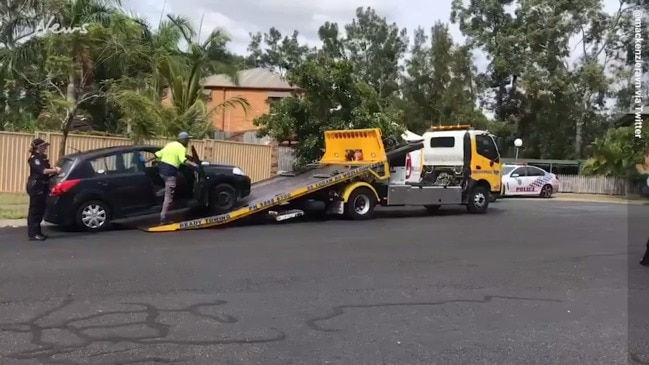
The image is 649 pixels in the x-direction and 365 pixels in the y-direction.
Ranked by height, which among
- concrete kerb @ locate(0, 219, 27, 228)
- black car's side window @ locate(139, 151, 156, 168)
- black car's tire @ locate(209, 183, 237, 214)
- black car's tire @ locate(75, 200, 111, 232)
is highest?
black car's side window @ locate(139, 151, 156, 168)

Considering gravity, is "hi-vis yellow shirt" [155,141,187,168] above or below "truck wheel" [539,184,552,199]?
above

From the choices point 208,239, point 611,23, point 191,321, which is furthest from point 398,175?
point 611,23

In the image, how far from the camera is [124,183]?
13047 millimetres

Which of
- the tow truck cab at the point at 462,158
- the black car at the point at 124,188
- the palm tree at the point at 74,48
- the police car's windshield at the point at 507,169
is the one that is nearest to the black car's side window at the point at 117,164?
the black car at the point at 124,188

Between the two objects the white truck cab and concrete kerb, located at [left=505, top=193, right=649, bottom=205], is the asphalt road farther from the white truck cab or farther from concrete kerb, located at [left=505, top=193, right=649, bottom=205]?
concrete kerb, located at [left=505, top=193, right=649, bottom=205]

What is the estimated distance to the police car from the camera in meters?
28.6

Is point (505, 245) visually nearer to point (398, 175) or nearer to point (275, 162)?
point (398, 175)

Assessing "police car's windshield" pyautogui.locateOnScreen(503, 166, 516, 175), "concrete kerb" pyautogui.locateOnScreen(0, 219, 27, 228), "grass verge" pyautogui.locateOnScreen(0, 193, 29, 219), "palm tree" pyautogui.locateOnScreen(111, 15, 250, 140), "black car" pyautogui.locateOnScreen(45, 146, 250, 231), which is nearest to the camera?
"black car" pyautogui.locateOnScreen(45, 146, 250, 231)

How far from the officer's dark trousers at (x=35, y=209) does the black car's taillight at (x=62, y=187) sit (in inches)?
32.6

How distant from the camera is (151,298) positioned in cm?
741

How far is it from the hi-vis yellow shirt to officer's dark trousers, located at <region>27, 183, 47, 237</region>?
7.57 feet

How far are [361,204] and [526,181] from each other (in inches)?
585

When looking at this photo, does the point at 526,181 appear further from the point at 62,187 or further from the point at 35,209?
the point at 35,209

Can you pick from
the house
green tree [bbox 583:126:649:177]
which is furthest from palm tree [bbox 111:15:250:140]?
green tree [bbox 583:126:649:177]
